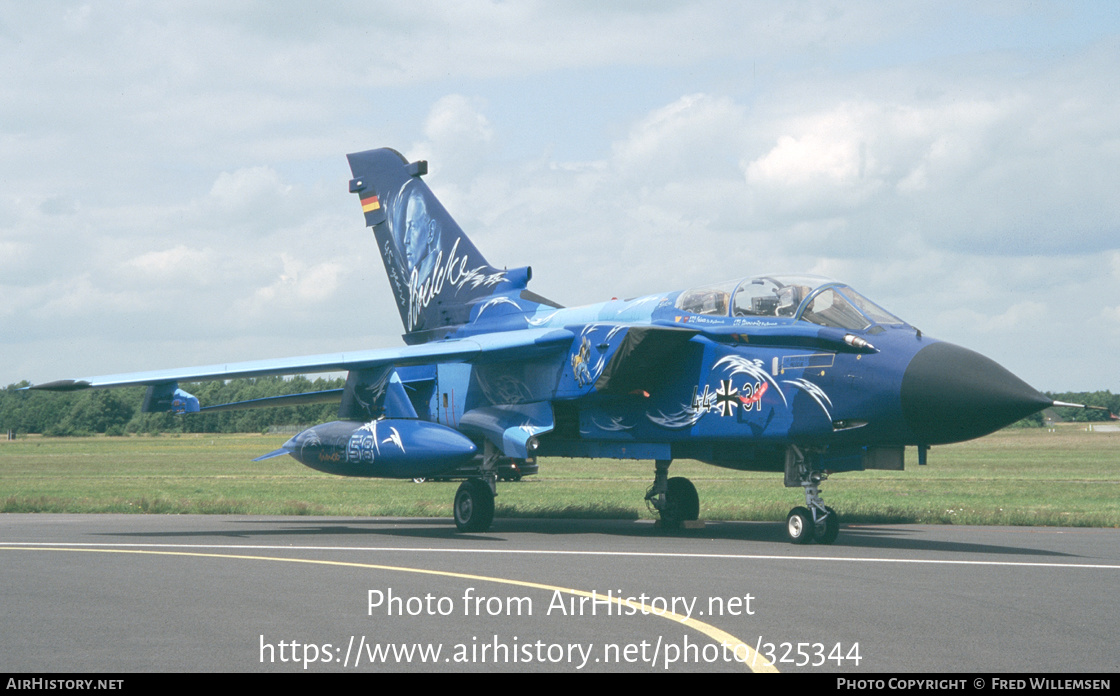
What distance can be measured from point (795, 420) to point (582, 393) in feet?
11.3

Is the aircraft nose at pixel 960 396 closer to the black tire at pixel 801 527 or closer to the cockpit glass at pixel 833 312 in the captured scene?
the cockpit glass at pixel 833 312

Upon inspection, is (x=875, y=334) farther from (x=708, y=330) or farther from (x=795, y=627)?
(x=795, y=627)

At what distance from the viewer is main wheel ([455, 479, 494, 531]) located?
16.9 meters

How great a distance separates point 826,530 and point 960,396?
263 centimetres

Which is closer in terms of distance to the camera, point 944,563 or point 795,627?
point 795,627

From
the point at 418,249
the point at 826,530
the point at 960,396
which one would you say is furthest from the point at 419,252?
the point at 960,396

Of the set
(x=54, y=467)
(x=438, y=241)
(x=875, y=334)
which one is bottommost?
(x=54, y=467)

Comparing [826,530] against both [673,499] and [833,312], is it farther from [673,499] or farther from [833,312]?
[673,499]

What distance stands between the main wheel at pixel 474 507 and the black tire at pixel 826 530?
211 inches

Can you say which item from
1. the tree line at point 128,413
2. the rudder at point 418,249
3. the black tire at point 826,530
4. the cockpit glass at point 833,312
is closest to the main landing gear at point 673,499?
the black tire at point 826,530

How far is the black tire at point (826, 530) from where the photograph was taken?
1376 centimetres

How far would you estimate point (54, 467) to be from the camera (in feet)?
186

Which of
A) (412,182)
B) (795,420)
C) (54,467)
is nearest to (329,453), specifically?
(412,182)

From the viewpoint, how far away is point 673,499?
17.4 metres
